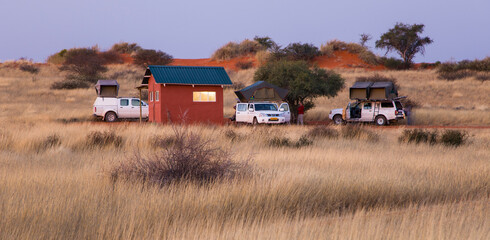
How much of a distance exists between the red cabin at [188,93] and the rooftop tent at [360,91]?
Result: 26.7 feet

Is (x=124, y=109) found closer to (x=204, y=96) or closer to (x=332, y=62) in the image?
(x=204, y=96)

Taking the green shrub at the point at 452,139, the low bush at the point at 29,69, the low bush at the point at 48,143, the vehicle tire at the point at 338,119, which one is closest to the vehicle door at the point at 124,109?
the vehicle tire at the point at 338,119

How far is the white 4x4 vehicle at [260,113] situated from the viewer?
2845cm

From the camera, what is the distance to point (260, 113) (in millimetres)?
28734

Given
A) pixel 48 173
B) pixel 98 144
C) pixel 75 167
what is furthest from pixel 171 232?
pixel 98 144

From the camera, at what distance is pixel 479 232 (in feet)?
17.6

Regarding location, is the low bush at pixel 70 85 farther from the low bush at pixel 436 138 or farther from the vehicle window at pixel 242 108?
the low bush at pixel 436 138

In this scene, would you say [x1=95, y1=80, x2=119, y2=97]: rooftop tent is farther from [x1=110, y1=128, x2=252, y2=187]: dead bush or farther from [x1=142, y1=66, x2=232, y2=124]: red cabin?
[x1=110, y1=128, x2=252, y2=187]: dead bush

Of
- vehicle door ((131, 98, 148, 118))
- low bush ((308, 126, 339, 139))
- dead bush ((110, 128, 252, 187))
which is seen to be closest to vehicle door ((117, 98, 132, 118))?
vehicle door ((131, 98, 148, 118))

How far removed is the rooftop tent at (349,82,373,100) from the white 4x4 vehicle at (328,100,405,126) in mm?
480

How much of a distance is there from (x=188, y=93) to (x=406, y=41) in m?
54.8

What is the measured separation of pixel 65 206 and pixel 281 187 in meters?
3.09

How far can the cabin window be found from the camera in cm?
2852

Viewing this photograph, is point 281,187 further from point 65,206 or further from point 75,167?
point 75,167
